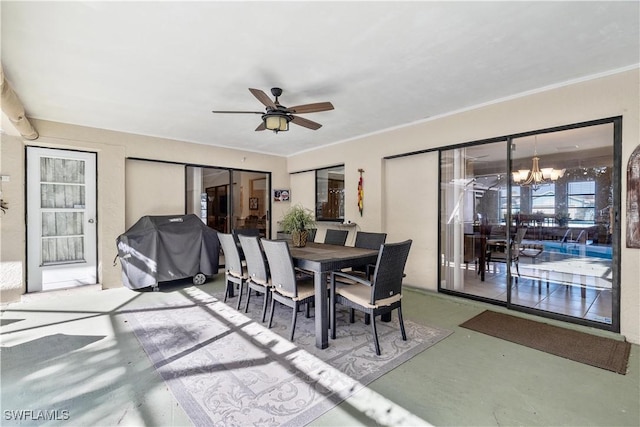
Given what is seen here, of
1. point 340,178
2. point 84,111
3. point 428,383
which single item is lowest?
point 428,383

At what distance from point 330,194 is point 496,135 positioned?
341cm

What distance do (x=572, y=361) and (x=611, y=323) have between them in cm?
102

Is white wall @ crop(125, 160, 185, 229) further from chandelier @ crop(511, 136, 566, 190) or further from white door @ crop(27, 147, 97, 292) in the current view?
chandelier @ crop(511, 136, 566, 190)

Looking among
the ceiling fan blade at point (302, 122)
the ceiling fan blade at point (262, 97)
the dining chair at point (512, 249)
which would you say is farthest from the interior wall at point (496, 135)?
the ceiling fan blade at point (262, 97)

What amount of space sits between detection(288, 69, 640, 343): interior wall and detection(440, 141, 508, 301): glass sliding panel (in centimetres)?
20

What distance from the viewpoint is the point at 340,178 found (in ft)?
20.6

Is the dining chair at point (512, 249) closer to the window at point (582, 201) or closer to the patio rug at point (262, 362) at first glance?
the window at point (582, 201)

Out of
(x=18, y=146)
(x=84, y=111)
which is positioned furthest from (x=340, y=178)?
(x=18, y=146)

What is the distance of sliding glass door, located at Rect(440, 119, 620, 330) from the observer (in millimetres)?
3252

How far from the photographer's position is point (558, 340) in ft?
9.65

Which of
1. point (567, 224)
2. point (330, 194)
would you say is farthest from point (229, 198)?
point (567, 224)

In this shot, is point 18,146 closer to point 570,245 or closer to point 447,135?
point 447,135

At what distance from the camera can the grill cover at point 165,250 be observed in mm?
4523

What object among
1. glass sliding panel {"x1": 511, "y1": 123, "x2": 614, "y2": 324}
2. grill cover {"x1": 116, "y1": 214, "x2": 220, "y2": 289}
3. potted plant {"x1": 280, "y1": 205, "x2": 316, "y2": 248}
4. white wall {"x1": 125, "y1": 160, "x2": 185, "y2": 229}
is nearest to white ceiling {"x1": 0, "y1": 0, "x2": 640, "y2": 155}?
glass sliding panel {"x1": 511, "y1": 123, "x2": 614, "y2": 324}
